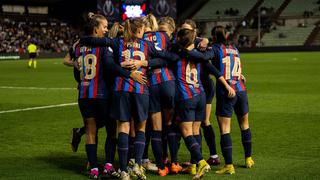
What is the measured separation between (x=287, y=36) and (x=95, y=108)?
221 ft

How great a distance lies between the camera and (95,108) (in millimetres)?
8195

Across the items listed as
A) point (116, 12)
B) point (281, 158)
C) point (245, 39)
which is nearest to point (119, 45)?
point (281, 158)

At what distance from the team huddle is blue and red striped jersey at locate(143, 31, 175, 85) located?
0.04ft

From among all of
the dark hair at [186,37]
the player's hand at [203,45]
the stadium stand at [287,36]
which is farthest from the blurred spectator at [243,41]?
the dark hair at [186,37]

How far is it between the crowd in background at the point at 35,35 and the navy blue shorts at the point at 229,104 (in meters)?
53.3

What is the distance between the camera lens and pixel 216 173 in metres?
8.47

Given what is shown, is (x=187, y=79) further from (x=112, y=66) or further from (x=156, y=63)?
(x=112, y=66)

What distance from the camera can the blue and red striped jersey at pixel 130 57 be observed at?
25.9ft

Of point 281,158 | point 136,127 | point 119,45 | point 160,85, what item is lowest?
point 281,158

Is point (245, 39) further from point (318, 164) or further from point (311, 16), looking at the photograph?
point (318, 164)

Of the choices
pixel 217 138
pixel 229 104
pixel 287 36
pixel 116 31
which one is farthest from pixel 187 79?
pixel 287 36

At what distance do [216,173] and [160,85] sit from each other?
148 centimetres

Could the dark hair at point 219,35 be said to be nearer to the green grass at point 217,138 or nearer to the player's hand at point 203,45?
the player's hand at point 203,45

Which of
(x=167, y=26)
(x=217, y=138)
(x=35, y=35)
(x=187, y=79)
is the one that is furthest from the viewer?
(x=35, y=35)
